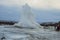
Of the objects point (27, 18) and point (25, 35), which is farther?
point (27, 18)

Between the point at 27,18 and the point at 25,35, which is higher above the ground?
the point at 27,18

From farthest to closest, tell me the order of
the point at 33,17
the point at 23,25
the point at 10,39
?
1. the point at 33,17
2. the point at 23,25
3. the point at 10,39

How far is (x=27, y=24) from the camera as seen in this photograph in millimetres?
51781

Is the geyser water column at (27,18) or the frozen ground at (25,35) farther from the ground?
the geyser water column at (27,18)

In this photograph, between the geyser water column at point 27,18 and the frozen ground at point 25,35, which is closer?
the frozen ground at point 25,35

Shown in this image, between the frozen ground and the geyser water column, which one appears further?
the geyser water column

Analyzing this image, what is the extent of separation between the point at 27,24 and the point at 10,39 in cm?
3169

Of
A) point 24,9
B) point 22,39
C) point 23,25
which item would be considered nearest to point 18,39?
point 22,39

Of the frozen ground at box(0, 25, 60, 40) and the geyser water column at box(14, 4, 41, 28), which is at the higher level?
the geyser water column at box(14, 4, 41, 28)

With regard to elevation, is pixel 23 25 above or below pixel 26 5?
below

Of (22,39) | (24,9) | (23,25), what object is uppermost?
(24,9)

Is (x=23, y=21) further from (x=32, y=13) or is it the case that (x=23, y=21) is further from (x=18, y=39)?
(x=18, y=39)

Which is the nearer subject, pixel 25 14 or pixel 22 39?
pixel 22 39

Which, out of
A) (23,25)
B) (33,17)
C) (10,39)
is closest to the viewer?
(10,39)
